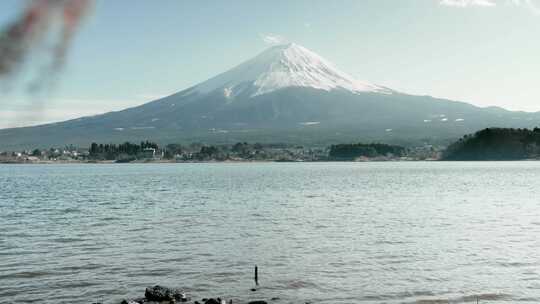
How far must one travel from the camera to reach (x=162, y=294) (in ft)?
73.4

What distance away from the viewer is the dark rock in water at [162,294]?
73.1 feet

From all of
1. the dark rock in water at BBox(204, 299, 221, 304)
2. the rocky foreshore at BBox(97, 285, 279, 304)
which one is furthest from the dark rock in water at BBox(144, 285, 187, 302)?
the dark rock in water at BBox(204, 299, 221, 304)

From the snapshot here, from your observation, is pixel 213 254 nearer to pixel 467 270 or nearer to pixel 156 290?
pixel 156 290

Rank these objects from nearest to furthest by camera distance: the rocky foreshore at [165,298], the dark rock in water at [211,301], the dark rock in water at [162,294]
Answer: the dark rock in water at [211,301] < the rocky foreshore at [165,298] < the dark rock in water at [162,294]

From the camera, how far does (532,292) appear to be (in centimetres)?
2353

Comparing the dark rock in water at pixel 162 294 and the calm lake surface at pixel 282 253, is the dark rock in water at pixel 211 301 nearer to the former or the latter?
the dark rock in water at pixel 162 294

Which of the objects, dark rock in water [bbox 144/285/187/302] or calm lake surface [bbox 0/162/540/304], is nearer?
dark rock in water [bbox 144/285/187/302]

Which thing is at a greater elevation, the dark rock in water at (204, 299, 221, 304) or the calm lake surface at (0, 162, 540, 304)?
the dark rock in water at (204, 299, 221, 304)

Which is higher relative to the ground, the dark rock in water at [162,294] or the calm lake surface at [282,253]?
the dark rock in water at [162,294]

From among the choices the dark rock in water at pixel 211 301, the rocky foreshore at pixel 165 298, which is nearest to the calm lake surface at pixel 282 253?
the rocky foreshore at pixel 165 298

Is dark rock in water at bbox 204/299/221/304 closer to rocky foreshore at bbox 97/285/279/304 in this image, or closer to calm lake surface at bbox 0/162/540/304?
rocky foreshore at bbox 97/285/279/304

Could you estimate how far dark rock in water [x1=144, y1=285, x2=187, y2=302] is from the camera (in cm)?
2228

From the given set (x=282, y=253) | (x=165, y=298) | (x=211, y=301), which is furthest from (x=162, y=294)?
(x=282, y=253)

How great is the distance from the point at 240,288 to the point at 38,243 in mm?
17568
